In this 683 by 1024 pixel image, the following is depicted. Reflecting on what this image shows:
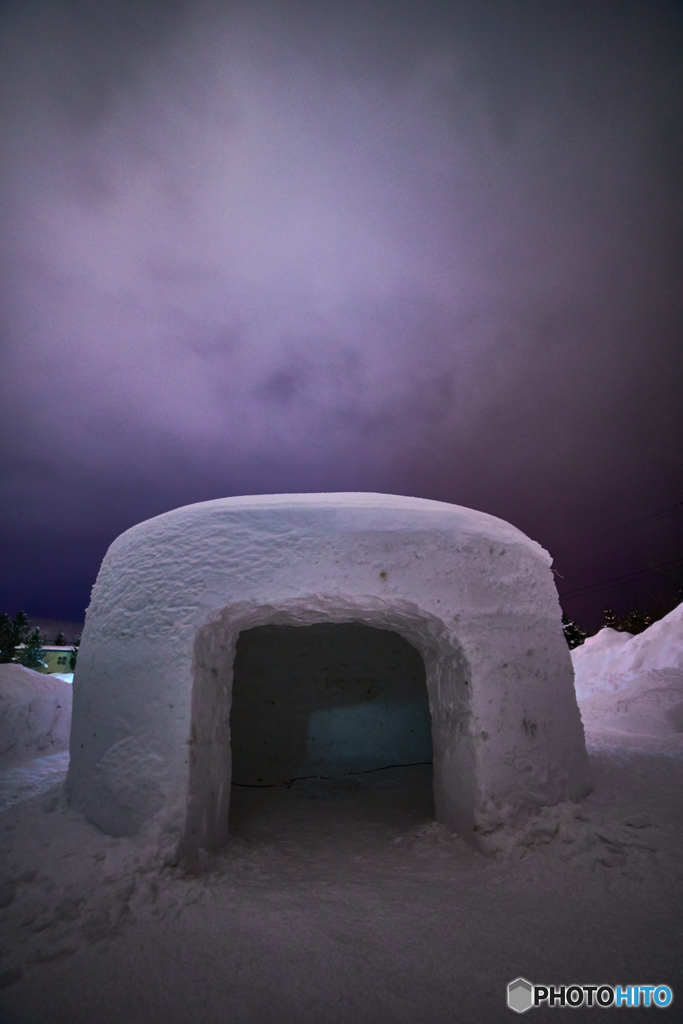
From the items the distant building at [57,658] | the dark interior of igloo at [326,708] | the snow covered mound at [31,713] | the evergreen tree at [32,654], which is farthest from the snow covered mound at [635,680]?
the distant building at [57,658]

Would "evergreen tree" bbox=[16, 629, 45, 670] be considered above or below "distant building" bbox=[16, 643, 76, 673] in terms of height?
above

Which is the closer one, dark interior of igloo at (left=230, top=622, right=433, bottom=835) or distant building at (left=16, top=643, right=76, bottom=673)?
dark interior of igloo at (left=230, top=622, right=433, bottom=835)

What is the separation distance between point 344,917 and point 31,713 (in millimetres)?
6619

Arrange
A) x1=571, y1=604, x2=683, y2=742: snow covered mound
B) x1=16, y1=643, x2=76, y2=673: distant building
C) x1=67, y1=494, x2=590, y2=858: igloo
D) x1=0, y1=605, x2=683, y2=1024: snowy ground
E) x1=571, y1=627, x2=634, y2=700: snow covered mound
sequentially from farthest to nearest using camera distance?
1. x1=16, y1=643, x2=76, y2=673: distant building
2. x1=571, y1=627, x2=634, y2=700: snow covered mound
3. x1=571, y1=604, x2=683, y2=742: snow covered mound
4. x1=67, y1=494, x2=590, y2=858: igloo
5. x1=0, y1=605, x2=683, y2=1024: snowy ground

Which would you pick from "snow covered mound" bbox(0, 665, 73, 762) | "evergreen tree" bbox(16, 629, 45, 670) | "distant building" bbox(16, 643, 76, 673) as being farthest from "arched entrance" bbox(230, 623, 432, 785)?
"distant building" bbox(16, 643, 76, 673)

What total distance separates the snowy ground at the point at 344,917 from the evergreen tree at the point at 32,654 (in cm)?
3498

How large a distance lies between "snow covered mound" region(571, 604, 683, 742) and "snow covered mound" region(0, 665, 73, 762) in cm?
891

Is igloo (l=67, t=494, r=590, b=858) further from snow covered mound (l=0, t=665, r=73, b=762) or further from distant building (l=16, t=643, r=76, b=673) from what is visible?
distant building (l=16, t=643, r=76, b=673)

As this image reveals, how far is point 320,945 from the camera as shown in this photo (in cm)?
258

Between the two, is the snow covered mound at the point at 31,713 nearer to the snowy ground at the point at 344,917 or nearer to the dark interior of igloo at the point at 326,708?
the dark interior of igloo at the point at 326,708

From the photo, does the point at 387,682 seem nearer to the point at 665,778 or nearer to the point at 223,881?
the point at 665,778

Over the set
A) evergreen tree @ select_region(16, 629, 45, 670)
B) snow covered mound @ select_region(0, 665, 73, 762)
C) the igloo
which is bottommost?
evergreen tree @ select_region(16, 629, 45, 670)

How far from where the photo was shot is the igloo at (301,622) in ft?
11.6

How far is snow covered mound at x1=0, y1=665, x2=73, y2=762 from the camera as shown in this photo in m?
6.94
